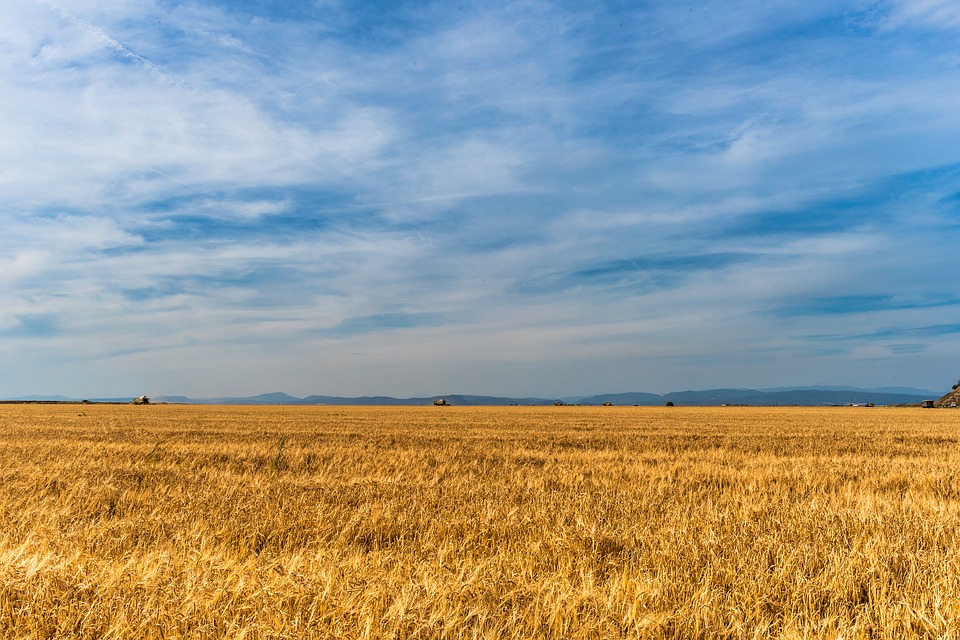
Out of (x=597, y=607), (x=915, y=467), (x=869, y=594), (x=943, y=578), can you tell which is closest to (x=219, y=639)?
(x=597, y=607)

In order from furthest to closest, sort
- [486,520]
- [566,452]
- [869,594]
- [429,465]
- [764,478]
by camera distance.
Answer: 1. [566,452]
2. [429,465]
3. [764,478]
4. [486,520]
5. [869,594]

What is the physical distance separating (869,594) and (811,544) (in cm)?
136

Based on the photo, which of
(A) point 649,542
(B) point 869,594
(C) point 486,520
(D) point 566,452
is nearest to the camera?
(B) point 869,594

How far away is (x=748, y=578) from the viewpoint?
178 inches

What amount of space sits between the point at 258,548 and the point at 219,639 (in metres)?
2.78

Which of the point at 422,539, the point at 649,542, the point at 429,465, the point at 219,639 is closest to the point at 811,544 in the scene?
the point at 649,542

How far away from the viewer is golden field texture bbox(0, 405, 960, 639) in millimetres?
3715

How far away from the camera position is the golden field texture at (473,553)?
3715 mm

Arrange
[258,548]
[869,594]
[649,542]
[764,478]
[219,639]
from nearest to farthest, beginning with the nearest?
[219,639] < [869,594] < [649,542] < [258,548] < [764,478]

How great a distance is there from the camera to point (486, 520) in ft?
21.7

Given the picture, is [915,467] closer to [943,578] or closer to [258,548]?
[943,578]

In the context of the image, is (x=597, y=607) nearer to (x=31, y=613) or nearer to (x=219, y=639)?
(x=219, y=639)

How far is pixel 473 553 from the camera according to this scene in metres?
5.61

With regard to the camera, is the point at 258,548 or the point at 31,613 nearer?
the point at 31,613
